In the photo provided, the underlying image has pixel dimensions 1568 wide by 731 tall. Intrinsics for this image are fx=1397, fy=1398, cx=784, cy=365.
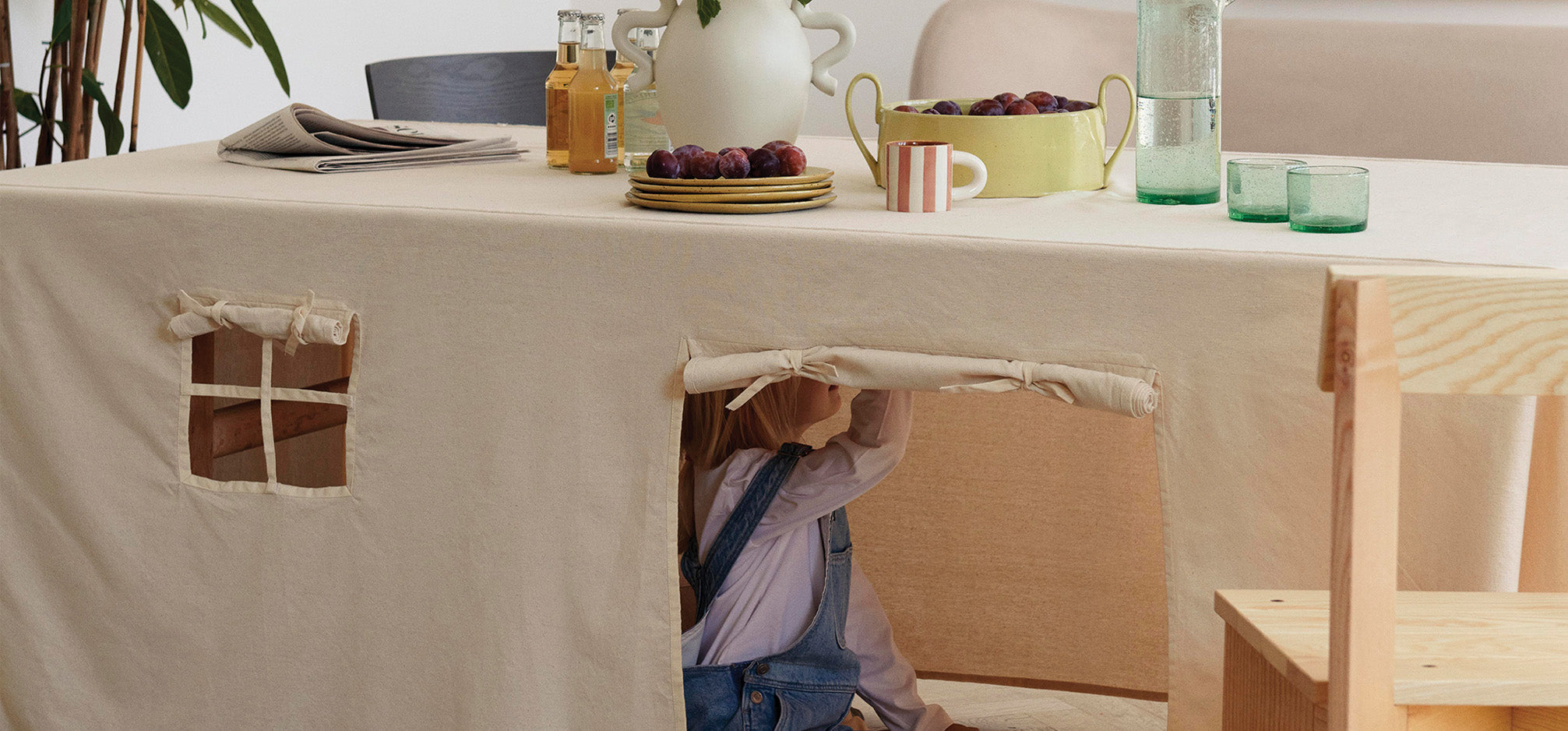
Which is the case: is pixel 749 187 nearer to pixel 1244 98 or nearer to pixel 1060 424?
pixel 1060 424

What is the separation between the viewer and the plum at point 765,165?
124cm

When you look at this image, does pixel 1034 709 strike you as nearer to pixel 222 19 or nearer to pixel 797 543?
pixel 797 543

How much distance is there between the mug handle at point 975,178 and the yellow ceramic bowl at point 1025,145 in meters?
0.05

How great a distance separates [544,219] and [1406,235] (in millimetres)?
715

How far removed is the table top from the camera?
3.62 ft

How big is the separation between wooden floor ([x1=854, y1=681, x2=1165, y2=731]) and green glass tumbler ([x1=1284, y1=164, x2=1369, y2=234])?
93cm

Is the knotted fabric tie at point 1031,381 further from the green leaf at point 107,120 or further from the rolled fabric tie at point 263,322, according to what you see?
the green leaf at point 107,120

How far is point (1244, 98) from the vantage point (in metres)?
2.66

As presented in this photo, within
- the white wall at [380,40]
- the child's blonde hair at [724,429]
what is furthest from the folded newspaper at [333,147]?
the white wall at [380,40]

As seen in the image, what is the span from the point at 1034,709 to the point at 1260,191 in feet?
3.25

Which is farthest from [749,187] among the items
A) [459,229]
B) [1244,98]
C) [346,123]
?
[1244,98]

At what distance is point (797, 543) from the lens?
1573 mm

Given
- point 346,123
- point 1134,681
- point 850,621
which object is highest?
point 346,123

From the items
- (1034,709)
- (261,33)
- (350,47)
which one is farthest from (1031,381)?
(350,47)
